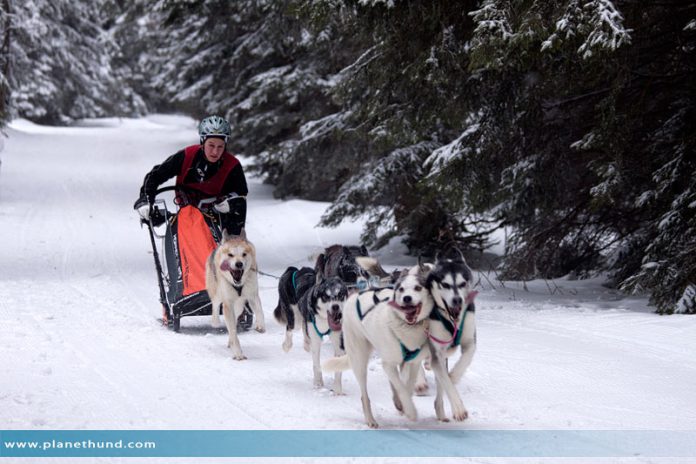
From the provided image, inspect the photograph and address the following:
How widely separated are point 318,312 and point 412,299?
1.62 metres

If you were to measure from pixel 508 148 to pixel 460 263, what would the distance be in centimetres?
586

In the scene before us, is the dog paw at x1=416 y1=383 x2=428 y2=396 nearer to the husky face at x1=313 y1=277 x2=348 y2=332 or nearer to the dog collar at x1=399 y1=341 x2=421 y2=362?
the husky face at x1=313 y1=277 x2=348 y2=332

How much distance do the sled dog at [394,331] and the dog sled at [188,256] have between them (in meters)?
3.17

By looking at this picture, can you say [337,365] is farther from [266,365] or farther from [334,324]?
[266,365]

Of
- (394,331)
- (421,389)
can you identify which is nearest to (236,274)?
(421,389)

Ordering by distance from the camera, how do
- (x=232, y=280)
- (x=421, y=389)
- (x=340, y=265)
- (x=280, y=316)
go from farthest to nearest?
(x=280, y=316)
(x=232, y=280)
(x=340, y=265)
(x=421, y=389)

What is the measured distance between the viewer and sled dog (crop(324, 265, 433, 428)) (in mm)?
4750

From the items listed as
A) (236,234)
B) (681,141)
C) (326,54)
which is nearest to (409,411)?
(236,234)

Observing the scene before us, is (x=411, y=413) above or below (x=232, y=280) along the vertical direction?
below

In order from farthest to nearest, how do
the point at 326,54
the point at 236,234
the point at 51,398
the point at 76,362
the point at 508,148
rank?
the point at 326,54
the point at 508,148
the point at 236,234
the point at 76,362
the point at 51,398

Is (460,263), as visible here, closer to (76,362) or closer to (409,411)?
(409,411)

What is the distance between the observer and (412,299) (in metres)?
4.66

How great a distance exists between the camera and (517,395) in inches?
226

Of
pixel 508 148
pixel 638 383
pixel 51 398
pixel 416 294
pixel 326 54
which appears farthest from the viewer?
Result: pixel 326 54
